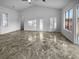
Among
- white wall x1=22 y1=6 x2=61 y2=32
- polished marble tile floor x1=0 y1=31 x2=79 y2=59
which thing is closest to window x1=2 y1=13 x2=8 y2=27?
white wall x1=22 y1=6 x2=61 y2=32

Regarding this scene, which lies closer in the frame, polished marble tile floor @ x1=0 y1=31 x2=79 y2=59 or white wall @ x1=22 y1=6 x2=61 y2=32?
polished marble tile floor @ x1=0 y1=31 x2=79 y2=59

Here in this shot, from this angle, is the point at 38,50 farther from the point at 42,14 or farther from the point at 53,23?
the point at 42,14

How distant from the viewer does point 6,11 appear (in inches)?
364

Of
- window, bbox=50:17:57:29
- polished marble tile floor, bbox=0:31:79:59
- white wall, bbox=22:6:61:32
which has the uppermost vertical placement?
white wall, bbox=22:6:61:32

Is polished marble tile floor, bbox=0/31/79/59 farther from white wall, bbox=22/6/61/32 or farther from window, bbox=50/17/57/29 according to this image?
white wall, bbox=22/6/61/32

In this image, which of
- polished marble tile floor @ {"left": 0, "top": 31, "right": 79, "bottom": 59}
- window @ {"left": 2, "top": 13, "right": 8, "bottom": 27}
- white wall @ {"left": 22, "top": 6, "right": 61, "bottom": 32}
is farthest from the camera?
white wall @ {"left": 22, "top": 6, "right": 61, "bottom": 32}

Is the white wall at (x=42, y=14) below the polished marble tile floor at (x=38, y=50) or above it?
above

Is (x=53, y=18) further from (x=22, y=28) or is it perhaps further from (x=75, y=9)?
(x=75, y=9)

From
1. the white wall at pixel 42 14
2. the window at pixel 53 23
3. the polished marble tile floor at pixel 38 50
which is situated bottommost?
the polished marble tile floor at pixel 38 50

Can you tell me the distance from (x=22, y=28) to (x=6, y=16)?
13.7ft

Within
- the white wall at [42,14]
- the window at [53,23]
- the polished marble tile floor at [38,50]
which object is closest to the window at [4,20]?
the white wall at [42,14]

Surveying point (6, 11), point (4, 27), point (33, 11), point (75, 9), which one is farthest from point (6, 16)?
point (75, 9)

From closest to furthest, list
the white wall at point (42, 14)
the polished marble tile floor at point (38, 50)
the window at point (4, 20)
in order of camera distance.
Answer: the polished marble tile floor at point (38, 50) → the window at point (4, 20) → the white wall at point (42, 14)

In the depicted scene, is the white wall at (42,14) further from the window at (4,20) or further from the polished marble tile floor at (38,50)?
the polished marble tile floor at (38,50)
